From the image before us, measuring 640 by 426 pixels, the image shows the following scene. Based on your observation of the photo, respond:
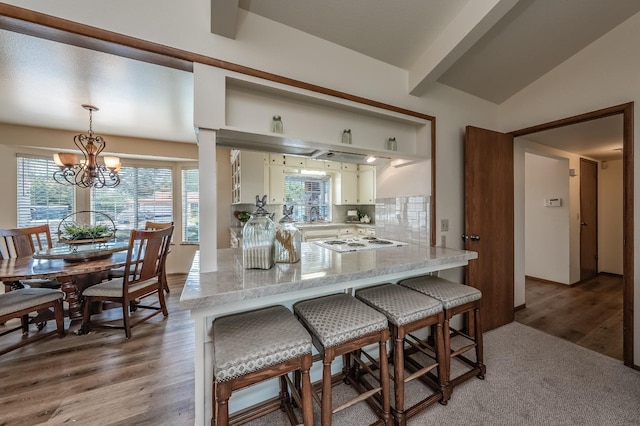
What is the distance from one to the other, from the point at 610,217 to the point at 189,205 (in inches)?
309

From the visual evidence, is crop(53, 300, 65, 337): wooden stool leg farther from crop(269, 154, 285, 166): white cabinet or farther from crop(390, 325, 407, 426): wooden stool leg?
crop(390, 325, 407, 426): wooden stool leg

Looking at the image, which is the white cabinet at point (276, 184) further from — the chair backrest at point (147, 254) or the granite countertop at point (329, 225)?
the chair backrest at point (147, 254)

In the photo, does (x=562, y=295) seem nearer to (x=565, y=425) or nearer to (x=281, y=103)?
→ (x=565, y=425)

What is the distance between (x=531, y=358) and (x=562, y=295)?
7.38 ft

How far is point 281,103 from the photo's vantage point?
5.51 ft

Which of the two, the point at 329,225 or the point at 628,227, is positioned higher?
the point at 628,227

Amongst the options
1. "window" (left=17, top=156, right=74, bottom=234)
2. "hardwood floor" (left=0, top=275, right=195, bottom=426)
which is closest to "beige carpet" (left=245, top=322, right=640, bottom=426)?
"hardwood floor" (left=0, top=275, right=195, bottom=426)

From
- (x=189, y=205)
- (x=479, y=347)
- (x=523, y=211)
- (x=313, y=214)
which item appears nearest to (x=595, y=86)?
(x=523, y=211)

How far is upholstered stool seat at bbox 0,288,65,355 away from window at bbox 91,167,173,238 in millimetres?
1935

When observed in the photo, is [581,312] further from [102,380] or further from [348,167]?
[102,380]

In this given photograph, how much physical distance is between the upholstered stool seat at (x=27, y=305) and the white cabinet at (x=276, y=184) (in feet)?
8.24

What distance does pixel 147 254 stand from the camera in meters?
2.58

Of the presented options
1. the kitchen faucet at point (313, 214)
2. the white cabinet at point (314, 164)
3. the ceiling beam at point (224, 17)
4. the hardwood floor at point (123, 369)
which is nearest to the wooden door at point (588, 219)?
the hardwood floor at point (123, 369)

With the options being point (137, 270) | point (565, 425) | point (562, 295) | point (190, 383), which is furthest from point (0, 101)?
point (562, 295)
